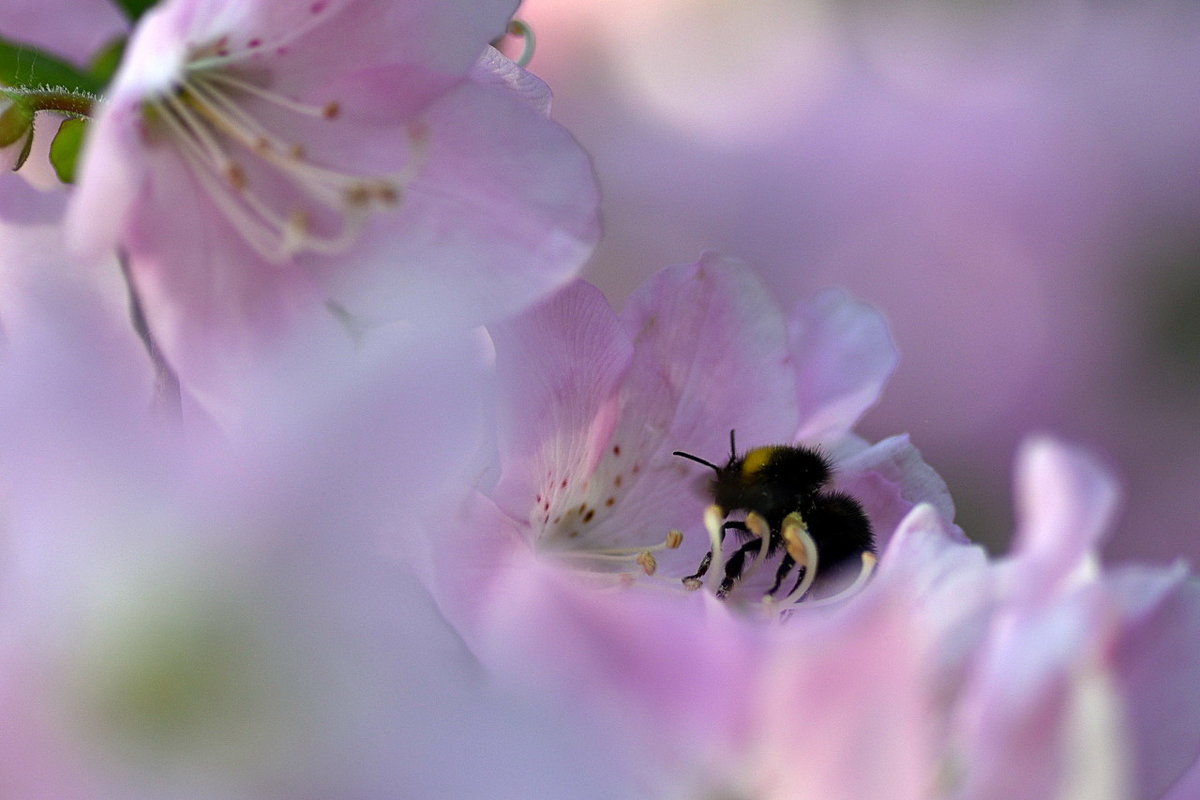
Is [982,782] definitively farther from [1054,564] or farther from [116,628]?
[116,628]

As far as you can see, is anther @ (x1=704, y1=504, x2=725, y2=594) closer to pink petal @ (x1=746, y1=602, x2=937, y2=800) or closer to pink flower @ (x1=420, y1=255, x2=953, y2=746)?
pink flower @ (x1=420, y1=255, x2=953, y2=746)

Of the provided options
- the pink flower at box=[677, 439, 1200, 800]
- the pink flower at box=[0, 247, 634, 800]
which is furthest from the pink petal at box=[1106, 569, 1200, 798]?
the pink flower at box=[0, 247, 634, 800]

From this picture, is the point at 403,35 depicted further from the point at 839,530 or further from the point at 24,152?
the point at 839,530

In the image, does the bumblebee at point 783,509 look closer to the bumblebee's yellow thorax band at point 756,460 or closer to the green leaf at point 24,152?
the bumblebee's yellow thorax band at point 756,460

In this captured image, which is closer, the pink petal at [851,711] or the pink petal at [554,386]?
the pink petal at [851,711]

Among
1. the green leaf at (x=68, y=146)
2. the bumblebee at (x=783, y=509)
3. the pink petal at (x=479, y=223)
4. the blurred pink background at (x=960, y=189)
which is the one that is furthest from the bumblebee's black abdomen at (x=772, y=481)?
the blurred pink background at (x=960, y=189)

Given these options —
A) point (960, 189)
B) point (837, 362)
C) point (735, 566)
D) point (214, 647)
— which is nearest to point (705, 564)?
point (735, 566)
